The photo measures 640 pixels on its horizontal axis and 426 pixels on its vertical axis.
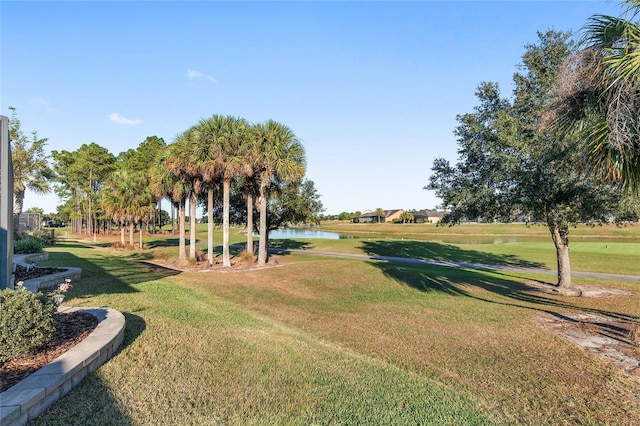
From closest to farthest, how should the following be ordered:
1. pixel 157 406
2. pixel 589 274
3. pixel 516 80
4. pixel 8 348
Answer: pixel 157 406
pixel 8 348
pixel 516 80
pixel 589 274

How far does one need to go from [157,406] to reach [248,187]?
19858 mm

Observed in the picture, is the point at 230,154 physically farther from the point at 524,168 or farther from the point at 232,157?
the point at 524,168

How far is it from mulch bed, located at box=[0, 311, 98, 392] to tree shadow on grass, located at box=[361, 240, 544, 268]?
2776 cm

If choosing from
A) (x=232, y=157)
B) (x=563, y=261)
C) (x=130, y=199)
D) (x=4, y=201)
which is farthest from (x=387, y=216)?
(x=4, y=201)

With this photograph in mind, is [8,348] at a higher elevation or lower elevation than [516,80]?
lower

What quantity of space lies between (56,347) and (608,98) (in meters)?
10.2

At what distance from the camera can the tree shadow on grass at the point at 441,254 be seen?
1118 inches

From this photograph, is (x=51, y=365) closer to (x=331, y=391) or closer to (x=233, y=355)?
(x=233, y=355)

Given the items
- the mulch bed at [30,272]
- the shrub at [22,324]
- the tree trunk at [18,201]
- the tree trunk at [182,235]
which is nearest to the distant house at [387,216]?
the tree trunk at [182,235]

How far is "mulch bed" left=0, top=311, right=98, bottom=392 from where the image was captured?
4480 millimetres

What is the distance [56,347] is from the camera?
5.36 metres

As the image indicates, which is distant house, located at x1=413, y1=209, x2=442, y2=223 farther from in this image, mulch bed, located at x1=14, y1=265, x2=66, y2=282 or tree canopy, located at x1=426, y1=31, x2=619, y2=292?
mulch bed, located at x1=14, y1=265, x2=66, y2=282

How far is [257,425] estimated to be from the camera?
4242 mm

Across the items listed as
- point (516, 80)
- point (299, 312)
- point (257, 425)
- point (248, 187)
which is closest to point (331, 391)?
point (257, 425)
